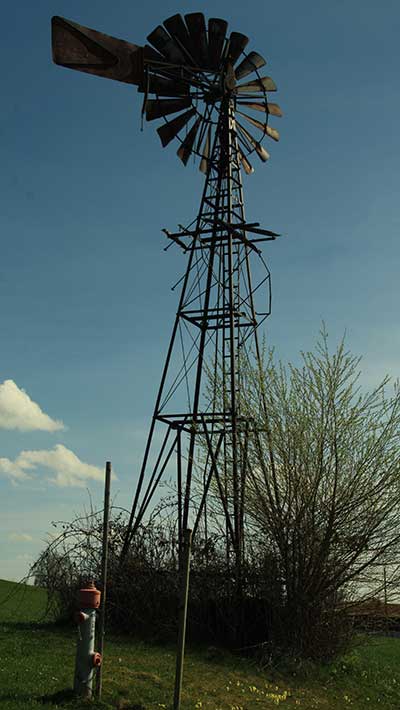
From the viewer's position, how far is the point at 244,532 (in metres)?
16.6

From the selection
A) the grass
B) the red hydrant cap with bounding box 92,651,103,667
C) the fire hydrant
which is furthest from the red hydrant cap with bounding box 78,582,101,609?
the grass

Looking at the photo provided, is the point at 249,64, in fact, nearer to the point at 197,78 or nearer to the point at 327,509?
the point at 197,78

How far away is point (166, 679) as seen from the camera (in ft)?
39.7

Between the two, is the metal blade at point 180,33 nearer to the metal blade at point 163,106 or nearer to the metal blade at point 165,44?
the metal blade at point 165,44

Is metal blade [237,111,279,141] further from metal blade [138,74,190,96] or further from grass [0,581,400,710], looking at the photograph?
grass [0,581,400,710]

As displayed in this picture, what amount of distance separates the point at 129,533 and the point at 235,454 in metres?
3.45

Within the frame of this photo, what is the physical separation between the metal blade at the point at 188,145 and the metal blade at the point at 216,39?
1548 millimetres

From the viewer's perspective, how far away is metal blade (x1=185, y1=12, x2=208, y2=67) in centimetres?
1881

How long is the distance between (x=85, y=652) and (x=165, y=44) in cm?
1465

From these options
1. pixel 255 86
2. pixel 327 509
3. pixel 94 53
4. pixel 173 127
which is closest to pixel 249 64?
pixel 255 86

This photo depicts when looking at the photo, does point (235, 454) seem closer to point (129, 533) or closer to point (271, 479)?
point (271, 479)

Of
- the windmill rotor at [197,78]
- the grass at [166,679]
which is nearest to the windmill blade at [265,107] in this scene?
the windmill rotor at [197,78]

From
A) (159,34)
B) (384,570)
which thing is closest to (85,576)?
(384,570)

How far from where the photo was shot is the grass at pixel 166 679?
10.5 metres
